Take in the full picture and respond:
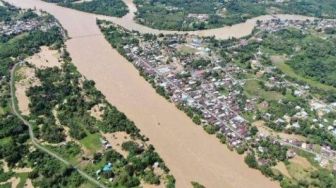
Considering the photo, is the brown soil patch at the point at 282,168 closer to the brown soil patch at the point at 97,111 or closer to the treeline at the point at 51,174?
the treeline at the point at 51,174

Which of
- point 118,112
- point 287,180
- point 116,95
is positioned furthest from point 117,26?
point 287,180

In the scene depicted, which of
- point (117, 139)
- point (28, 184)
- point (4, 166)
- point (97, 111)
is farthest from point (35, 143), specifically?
point (97, 111)

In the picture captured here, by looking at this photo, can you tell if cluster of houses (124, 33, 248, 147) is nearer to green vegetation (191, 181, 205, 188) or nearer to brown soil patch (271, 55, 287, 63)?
green vegetation (191, 181, 205, 188)

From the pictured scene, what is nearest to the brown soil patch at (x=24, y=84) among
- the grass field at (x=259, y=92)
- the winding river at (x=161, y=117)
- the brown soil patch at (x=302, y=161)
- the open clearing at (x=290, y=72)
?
the winding river at (x=161, y=117)

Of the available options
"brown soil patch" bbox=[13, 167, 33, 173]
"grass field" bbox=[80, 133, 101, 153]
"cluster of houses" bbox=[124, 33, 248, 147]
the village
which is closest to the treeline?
"brown soil patch" bbox=[13, 167, 33, 173]

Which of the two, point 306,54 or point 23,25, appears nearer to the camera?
point 306,54

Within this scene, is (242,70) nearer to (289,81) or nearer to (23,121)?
(289,81)

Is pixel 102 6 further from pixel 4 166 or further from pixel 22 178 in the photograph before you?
pixel 22 178
